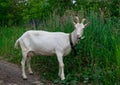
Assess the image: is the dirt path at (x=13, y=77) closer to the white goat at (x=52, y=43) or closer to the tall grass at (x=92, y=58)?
the white goat at (x=52, y=43)

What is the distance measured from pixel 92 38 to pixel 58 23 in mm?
1616

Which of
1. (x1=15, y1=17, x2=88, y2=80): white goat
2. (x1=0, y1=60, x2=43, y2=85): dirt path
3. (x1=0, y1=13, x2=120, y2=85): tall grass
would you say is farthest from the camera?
(x1=15, y1=17, x2=88, y2=80): white goat

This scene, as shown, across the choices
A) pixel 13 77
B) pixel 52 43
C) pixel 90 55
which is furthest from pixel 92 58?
pixel 13 77

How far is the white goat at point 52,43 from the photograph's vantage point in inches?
321

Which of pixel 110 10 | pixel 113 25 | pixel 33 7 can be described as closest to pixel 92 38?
pixel 113 25

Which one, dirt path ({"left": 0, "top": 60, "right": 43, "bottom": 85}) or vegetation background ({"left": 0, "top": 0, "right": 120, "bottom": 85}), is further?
dirt path ({"left": 0, "top": 60, "right": 43, "bottom": 85})

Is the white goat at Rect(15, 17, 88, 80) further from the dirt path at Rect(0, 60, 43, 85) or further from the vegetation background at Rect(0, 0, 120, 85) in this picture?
the vegetation background at Rect(0, 0, 120, 85)

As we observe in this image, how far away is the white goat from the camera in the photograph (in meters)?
8.16

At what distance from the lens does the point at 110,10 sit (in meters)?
11.8

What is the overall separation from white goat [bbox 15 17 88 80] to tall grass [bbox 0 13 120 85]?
498 millimetres

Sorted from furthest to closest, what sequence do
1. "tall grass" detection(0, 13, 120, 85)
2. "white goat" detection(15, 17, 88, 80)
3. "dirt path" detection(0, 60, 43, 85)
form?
1. "white goat" detection(15, 17, 88, 80)
2. "dirt path" detection(0, 60, 43, 85)
3. "tall grass" detection(0, 13, 120, 85)

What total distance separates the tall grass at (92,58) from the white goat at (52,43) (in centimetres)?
50

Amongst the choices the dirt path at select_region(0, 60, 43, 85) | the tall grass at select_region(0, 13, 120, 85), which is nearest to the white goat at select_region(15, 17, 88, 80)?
the dirt path at select_region(0, 60, 43, 85)

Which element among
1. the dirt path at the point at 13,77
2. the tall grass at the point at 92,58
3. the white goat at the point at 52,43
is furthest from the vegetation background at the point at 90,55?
the white goat at the point at 52,43
